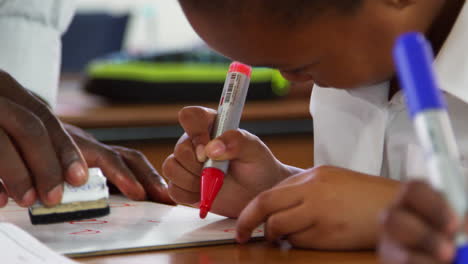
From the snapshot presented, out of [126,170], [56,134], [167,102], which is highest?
[56,134]

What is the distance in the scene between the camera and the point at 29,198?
21.1 inches

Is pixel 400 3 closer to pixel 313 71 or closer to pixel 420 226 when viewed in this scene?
pixel 313 71

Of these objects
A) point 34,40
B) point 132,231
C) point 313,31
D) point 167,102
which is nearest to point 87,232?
point 132,231

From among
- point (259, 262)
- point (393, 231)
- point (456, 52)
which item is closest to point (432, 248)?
point (393, 231)

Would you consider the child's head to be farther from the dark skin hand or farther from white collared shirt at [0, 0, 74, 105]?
white collared shirt at [0, 0, 74, 105]

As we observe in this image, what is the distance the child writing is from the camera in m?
0.42

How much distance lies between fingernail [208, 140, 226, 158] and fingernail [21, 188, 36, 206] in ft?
0.51

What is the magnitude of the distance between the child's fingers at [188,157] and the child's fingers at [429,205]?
0.37 metres

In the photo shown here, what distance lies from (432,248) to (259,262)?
0.67ft

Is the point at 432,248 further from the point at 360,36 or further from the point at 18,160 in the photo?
the point at 18,160

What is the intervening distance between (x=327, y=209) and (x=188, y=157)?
0.19 metres

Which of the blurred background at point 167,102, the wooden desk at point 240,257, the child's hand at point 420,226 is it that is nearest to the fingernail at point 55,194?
the wooden desk at point 240,257

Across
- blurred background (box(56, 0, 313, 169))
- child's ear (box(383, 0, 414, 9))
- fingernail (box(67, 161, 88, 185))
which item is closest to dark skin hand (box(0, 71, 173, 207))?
fingernail (box(67, 161, 88, 185))

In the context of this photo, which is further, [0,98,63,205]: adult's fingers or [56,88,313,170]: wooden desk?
[56,88,313,170]: wooden desk
